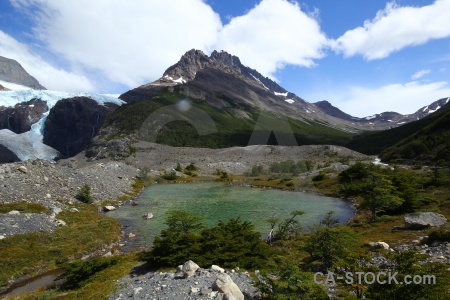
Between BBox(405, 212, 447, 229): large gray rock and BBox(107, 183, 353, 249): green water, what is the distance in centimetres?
1337

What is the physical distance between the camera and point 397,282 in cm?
1285

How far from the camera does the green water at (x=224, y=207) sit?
44494 millimetres

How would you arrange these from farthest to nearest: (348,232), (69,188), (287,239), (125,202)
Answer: (125,202)
(69,188)
(287,239)
(348,232)

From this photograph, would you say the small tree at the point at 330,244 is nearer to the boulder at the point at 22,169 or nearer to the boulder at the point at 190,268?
the boulder at the point at 190,268

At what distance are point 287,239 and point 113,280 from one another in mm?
21210

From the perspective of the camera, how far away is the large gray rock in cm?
3344

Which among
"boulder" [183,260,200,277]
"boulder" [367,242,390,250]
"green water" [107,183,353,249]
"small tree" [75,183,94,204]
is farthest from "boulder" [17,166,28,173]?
"boulder" [367,242,390,250]

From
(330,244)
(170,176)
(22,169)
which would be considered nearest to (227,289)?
(330,244)

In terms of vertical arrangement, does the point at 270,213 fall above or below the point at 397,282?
below

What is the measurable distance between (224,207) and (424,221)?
33.9m

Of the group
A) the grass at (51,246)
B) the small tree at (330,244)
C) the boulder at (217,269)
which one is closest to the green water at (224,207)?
the grass at (51,246)

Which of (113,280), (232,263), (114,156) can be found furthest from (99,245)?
(114,156)

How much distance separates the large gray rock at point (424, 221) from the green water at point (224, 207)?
1337 cm

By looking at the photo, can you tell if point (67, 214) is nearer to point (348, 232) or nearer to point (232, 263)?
point (232, 263)
